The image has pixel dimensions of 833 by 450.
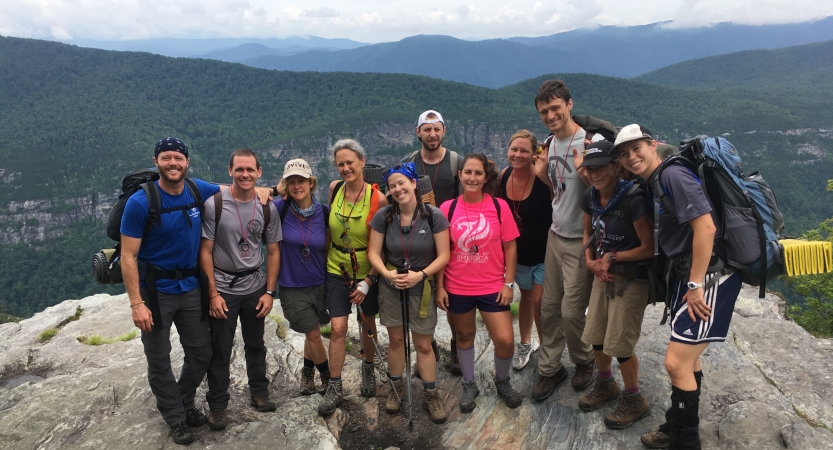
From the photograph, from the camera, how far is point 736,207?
10.8ft

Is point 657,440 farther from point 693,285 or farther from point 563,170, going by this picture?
point 563,170

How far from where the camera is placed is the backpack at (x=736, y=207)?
10.8 feet

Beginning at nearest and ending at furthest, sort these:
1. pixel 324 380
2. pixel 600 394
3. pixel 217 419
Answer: pixel 600 394, pixel 217 419, pixel 324 380

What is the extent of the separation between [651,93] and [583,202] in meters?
165

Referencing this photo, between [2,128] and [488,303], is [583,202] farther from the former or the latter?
[2,128]

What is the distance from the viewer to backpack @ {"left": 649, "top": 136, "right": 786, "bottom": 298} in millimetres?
3301

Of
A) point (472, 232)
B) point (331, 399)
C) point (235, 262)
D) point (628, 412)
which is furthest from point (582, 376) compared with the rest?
point (235, 262)

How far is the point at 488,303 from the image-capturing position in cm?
475

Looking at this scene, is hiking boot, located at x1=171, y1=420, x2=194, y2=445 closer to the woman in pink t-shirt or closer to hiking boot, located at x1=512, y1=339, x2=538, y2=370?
the woman in pink t-shirt

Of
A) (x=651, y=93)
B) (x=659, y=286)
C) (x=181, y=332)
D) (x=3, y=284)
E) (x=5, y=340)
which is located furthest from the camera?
(x=651, y=93)

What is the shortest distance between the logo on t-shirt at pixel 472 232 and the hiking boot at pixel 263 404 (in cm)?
285

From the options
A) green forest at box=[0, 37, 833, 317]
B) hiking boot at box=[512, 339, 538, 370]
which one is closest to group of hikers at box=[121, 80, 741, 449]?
hiking boot at box=[512, 339, 538, 370]

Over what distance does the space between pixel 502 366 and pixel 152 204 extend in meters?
3.85

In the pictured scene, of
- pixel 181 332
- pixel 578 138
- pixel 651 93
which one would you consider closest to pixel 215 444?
pixel 181 332
